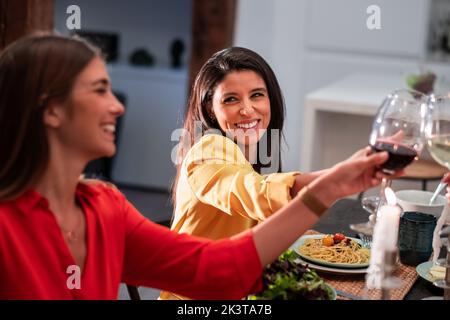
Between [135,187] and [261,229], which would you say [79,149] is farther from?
[135,187]

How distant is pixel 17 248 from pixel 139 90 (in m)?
4.77

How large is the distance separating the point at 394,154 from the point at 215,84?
2.45 feet

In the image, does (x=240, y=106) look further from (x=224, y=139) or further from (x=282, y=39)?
(x=282, y=39)

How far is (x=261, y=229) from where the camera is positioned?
60.8 inches

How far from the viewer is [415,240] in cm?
207

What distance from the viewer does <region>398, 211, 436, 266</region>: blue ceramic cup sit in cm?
206

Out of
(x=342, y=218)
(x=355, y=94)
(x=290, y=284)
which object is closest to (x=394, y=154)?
(x=290, y=284)

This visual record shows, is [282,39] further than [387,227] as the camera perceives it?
Yes

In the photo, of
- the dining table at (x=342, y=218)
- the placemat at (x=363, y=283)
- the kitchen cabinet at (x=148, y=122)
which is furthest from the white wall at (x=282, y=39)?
the placemat at (x=363, y=283)

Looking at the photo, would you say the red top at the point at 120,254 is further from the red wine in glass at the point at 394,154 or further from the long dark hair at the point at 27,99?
the red wine in glass at the point at 394,154

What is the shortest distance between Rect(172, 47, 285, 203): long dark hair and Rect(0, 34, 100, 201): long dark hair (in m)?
0.78

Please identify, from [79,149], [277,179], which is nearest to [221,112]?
[277,179]

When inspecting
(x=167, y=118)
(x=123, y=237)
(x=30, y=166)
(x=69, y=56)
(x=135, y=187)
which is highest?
(x=69, y=56)

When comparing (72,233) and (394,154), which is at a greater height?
(394,154)
